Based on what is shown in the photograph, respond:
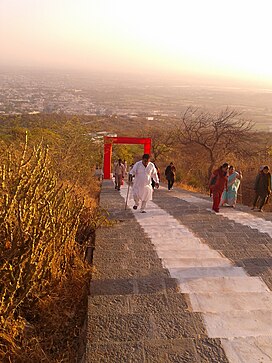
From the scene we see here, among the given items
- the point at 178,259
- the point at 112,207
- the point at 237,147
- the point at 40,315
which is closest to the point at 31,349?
the point at 40,315

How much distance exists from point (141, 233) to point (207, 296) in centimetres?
247

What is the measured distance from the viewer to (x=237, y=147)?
19797mm

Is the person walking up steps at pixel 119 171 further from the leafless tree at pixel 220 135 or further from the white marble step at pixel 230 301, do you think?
the white marble step at pixel 230 301

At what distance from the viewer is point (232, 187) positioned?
891cm

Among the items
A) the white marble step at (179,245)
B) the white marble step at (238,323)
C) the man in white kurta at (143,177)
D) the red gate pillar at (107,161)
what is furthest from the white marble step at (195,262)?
the red gate pillar at (107,161)

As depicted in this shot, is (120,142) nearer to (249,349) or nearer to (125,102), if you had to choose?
(249,349)

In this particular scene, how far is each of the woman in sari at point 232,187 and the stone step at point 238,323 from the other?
20.5 feet

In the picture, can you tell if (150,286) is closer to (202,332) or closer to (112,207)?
(202,332)

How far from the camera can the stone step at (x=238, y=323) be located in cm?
251

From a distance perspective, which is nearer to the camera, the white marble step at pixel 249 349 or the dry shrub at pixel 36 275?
the white marble step at pixel 249 349

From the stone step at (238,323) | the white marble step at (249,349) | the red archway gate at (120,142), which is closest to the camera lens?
the white marble step at (249,349)

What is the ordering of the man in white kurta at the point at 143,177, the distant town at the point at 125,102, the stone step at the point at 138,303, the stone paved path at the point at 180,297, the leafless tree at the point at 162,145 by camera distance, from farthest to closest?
the distant town at the point at 125,102 < the leafless tree at the point at 162,145 < the man in white kurta at the point at 143,177 < the stone step at the point at 138,303 < the stone paved path at the point at 180,297

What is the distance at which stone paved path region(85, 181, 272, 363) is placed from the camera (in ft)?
7.67

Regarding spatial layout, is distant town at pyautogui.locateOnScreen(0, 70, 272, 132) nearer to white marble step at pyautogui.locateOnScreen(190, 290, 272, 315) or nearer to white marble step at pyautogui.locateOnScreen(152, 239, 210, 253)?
white marble step at pyautogui.locateOnScreen(152, 239, 210, 253)
